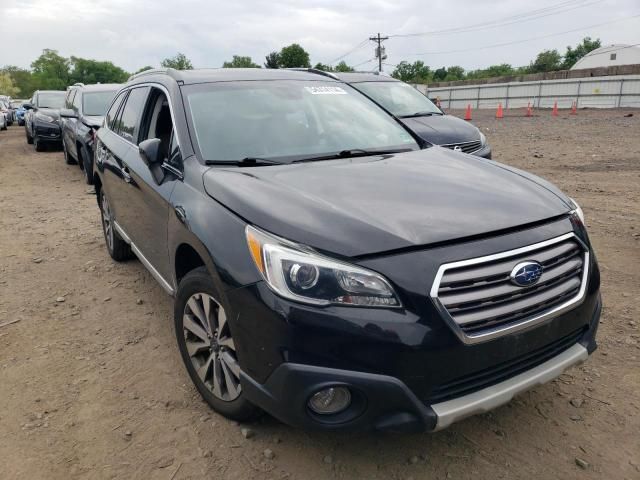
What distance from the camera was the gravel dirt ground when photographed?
244cm

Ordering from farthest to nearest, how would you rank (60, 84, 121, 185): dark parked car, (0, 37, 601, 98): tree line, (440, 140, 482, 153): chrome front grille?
(0, 37, 601, 98): tree line, (60, 84, 121, 185): dark parked car, (440, 140, 482, 153): chrome front grille

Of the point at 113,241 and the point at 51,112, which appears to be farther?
the point at 51,112

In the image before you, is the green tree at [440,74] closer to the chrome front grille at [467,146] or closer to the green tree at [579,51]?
the green tree at [579,51]

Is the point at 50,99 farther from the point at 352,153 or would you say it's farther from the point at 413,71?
the point at 413,71

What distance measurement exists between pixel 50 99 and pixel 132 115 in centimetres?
1380

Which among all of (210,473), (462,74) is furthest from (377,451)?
(462,74)

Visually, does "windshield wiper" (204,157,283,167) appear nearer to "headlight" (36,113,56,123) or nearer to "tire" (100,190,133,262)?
"tire" (100,190,133,262)

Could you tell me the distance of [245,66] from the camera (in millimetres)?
60719

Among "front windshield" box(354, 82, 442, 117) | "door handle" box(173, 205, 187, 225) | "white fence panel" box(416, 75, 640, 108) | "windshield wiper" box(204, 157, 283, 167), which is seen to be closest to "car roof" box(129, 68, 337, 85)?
"windshield wiper" box(204, 157, 283, 167)

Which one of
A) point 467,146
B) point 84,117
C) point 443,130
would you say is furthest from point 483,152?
point 84,117

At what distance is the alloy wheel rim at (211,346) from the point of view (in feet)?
8.23

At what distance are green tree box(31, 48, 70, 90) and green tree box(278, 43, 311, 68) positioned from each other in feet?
173

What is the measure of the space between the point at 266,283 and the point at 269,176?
815mm

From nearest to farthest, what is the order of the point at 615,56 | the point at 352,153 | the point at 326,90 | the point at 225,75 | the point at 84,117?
1. the point at 352,153
2. the point at 225,75
3. the point at 326,90
4. the point at 84,117
5. the point at 615,56
